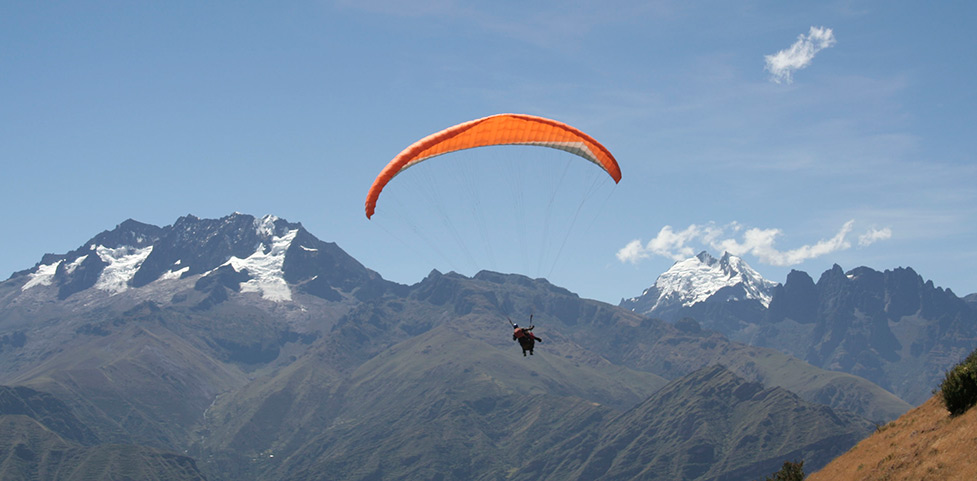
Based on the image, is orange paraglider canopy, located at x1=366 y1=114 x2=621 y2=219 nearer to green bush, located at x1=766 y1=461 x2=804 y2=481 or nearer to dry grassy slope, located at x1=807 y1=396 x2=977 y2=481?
green bush, located at x1=766 y1=461 x2=804 y2=481

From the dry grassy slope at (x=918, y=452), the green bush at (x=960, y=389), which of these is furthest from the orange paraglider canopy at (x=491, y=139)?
the dry grassy slope at (x=918, y=452)

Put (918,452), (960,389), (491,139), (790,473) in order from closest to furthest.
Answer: (918,452)
(960,389)
(491,139)
(790,473)

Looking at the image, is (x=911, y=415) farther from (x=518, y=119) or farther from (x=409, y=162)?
(x=409, y=162)

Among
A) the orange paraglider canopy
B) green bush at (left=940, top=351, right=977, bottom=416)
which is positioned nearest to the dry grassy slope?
green bush at (left=940, top=351, right=977, bottom=416)

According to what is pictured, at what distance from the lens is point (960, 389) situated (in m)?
53.2

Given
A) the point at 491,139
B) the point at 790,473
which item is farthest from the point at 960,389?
the point at 491,139

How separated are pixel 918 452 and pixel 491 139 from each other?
109ft

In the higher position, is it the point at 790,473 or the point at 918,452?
the point at 918,452

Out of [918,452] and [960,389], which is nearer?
[918,452]

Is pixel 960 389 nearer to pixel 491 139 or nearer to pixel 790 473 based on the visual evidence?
pixel 790 473

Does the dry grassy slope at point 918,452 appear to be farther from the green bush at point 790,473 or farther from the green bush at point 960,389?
the green bush at point 790,473

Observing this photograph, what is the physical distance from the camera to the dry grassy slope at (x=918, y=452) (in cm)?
4744

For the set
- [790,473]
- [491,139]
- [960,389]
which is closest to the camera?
[960,389]

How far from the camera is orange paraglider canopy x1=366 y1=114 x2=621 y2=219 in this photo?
56.4 m
